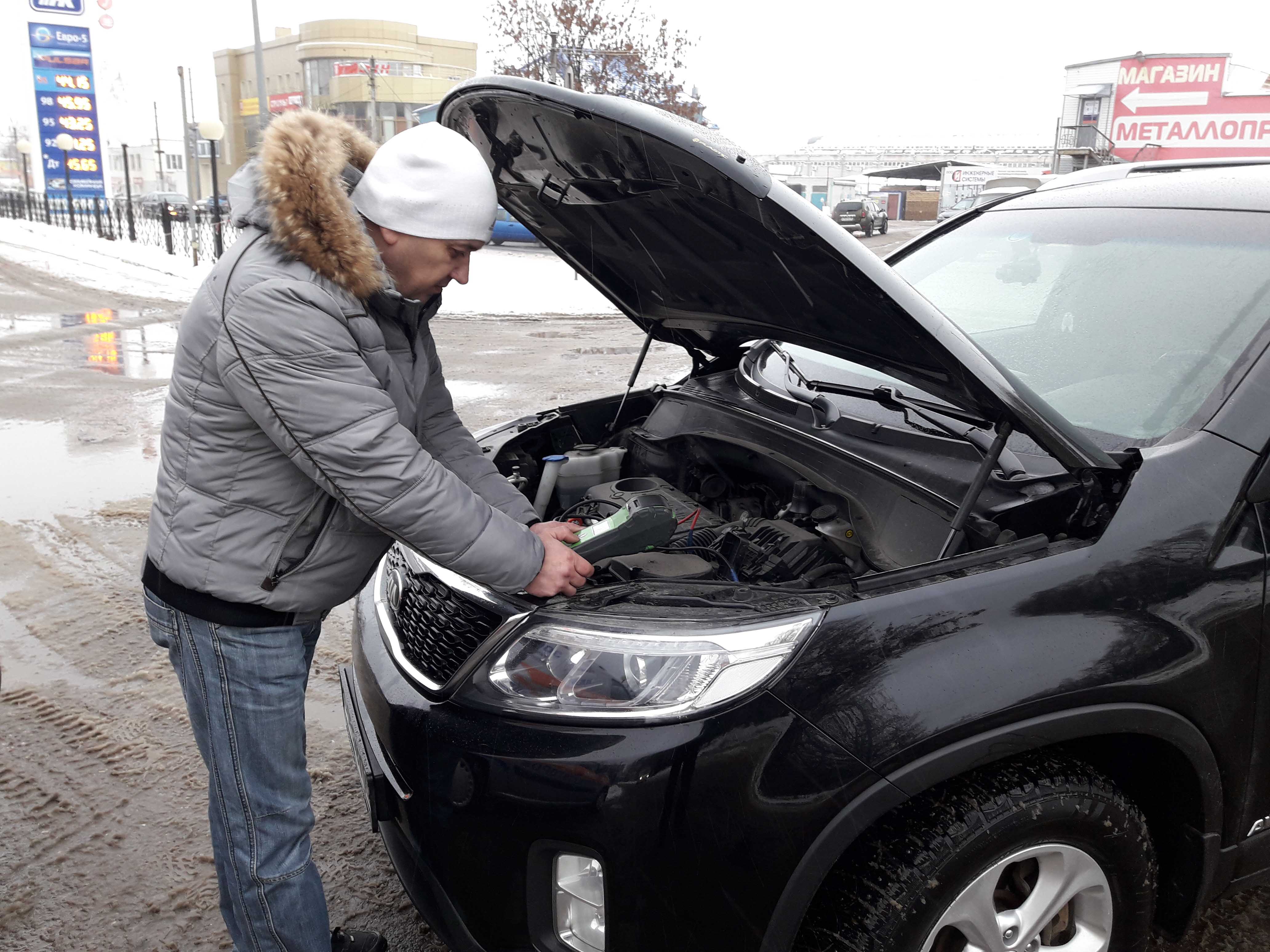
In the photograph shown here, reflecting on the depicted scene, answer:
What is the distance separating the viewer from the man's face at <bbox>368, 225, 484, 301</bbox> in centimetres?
191

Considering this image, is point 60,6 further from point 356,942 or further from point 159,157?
point 356,942

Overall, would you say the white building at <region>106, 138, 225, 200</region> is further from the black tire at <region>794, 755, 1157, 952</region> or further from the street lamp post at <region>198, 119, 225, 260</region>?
the black tire at <region>794, 755, 1157, 952</region>

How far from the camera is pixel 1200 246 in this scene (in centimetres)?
252

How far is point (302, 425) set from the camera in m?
1.74

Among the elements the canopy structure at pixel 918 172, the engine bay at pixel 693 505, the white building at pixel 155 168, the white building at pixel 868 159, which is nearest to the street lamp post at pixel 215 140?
the engine bay at pixel 693 505

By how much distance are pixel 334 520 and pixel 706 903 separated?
100 centimetres

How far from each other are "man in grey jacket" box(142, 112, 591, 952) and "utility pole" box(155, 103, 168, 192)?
62.3m

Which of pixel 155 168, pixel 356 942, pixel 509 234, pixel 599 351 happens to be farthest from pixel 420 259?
pixel 155 168

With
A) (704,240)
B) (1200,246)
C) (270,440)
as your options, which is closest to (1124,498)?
(1200,246)

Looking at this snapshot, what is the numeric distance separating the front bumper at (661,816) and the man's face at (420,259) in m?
0.89

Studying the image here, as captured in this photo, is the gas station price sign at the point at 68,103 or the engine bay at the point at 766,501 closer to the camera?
the engine bay at the point at 766,501

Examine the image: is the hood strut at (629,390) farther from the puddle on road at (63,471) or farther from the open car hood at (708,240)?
the puddle on road at (63,471)

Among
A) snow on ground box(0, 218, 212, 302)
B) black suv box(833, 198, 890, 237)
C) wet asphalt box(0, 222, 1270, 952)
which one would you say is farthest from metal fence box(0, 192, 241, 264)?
black suv box(833, 198, 890, 237)

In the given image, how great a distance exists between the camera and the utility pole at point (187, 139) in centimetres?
3734
